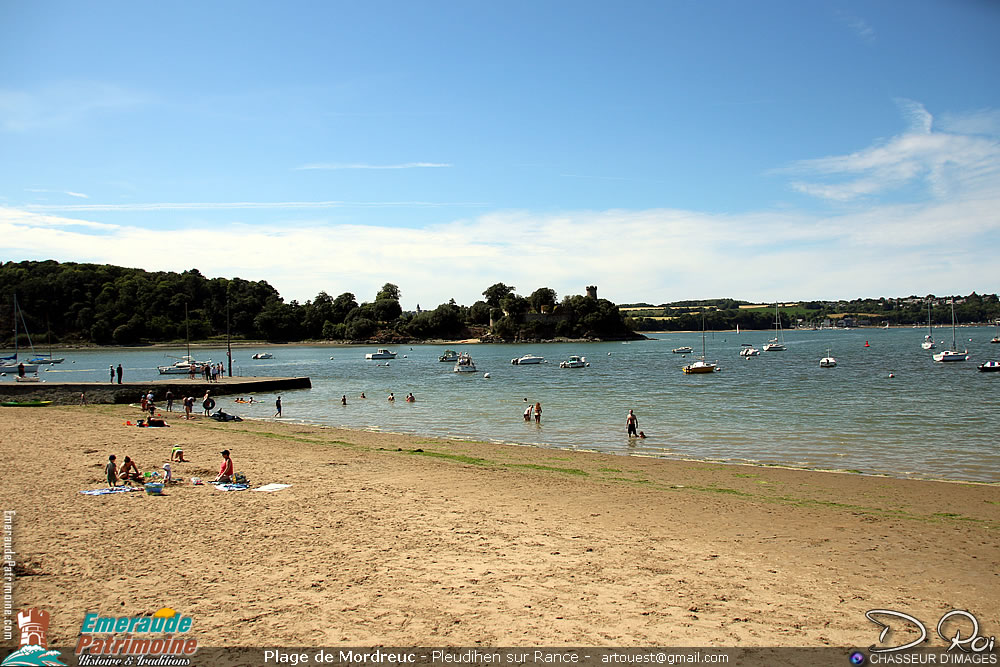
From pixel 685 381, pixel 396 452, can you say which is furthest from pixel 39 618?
pixel 685 381

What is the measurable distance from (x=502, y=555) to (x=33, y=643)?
20.4ft

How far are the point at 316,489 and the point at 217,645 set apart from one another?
28.1ft

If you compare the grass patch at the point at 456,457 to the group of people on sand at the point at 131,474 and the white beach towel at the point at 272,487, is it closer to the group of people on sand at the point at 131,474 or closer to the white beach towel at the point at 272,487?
the white beach towel at the point at 272,487

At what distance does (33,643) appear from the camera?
705 cm

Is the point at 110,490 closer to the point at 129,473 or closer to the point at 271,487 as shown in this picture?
the point at 129,473

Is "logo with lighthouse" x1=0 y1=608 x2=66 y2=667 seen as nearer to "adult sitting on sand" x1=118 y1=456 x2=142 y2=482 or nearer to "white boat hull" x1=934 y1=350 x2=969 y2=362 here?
"adult sitting on sand" x1=118 y1=456 x2=142 y2=482

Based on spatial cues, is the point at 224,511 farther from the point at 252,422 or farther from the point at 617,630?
the point at 252,422

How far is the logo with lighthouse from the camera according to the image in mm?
6676

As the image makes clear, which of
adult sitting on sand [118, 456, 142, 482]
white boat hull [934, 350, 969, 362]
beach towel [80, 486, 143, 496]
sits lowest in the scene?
white boat hull [934, 350, 969, 362]

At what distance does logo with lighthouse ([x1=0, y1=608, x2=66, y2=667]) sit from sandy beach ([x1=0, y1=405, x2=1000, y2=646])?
14cm

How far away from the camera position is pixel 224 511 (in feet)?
43.8

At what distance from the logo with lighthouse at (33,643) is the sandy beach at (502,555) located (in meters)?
0.14
